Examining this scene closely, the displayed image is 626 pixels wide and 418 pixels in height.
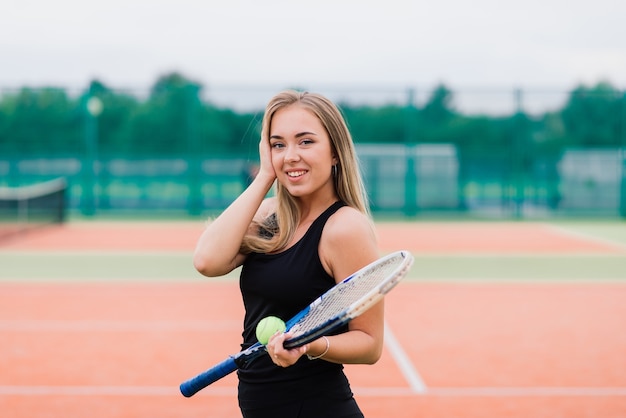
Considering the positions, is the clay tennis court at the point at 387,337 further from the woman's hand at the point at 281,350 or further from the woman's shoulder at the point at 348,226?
the woman's hand at the point at 281,350

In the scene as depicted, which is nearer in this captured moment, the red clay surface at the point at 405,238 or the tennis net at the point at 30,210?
the red clay surface at the point at 405,238

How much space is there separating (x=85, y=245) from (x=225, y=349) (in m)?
9.14

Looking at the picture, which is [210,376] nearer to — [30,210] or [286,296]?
[286,296]

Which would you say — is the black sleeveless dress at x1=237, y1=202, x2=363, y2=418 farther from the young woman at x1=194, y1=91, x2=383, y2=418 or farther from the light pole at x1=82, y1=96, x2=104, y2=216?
the light pole at x1=82, y1=96, x2=104, y2=216

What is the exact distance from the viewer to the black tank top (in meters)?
2.32

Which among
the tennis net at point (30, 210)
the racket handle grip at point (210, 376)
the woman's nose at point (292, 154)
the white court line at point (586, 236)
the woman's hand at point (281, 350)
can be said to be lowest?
the white court line at point (586, 236)

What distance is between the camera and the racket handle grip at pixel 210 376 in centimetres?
246

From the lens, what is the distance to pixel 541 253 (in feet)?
46.5

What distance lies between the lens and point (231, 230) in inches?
96.5

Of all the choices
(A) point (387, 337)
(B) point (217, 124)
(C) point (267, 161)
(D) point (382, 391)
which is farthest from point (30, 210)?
(C) point (267, 161)

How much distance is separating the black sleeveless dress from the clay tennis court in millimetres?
2738

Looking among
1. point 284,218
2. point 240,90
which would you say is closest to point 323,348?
point 284,218

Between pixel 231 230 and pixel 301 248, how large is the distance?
24cm

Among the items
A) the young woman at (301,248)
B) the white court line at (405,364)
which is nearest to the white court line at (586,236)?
the white court line at (405,364)
